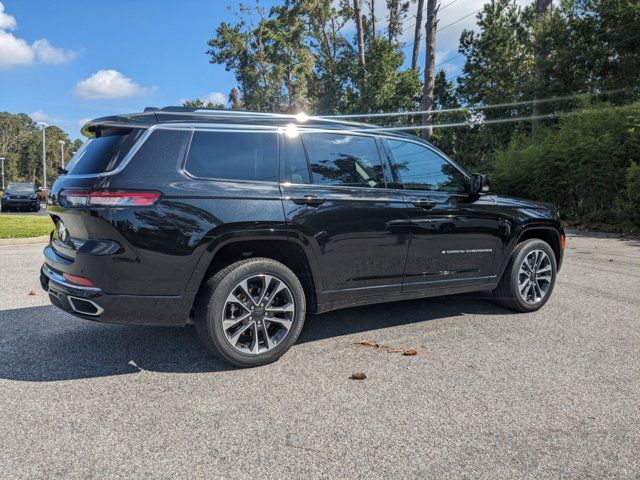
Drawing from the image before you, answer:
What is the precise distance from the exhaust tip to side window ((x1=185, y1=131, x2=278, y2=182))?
3.60 feet

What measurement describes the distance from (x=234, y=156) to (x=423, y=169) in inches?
72.4

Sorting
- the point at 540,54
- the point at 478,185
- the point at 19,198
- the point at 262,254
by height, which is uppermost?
the point at 540,54

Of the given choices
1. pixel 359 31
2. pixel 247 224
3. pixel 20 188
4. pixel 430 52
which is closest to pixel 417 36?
pixel 359 31

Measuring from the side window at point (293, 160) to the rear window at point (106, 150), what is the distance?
3.41 feet

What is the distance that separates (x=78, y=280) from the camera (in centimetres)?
323

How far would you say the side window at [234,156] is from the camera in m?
3.41

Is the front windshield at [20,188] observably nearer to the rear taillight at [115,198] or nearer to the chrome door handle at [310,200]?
the rear taillight at [115,198]

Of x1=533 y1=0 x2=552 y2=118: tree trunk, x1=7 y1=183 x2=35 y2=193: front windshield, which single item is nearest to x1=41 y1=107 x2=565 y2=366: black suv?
x1=533 y1=0 x2=552 y2=118: tree trunk

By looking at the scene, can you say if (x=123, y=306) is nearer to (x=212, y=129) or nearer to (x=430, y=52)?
(x=212, y=129)

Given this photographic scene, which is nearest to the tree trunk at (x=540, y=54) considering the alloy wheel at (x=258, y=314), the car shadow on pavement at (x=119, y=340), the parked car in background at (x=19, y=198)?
the car shadow on pavement at (x=119, y=340)

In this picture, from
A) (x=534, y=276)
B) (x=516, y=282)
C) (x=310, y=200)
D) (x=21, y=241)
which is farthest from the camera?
(x=21, y=241)

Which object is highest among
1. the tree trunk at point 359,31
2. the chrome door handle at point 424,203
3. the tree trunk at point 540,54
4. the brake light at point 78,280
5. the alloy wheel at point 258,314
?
the tree trunk at point 359,31

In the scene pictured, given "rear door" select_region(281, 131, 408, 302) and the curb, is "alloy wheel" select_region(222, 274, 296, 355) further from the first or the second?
the curb

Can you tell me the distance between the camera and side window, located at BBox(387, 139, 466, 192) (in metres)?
4.30
